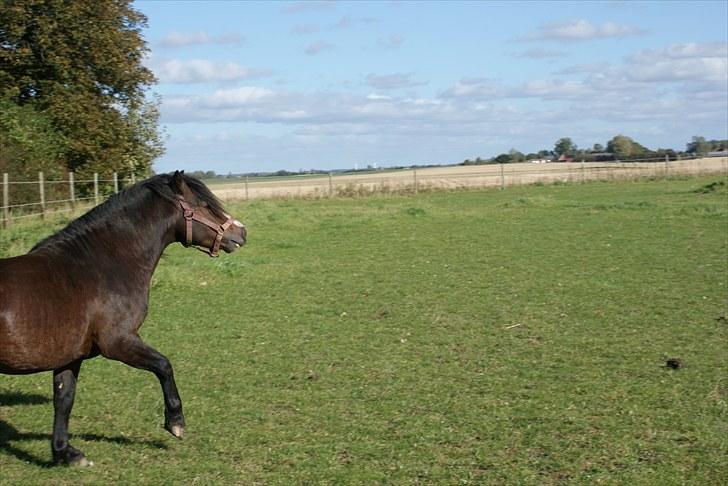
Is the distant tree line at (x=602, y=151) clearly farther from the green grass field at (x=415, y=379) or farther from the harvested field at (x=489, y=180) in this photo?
the green grass field at (x=415, y=379)

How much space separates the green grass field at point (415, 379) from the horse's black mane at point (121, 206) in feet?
5.24

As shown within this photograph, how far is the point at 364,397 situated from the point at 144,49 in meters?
26.8

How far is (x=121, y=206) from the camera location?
18.6 feet

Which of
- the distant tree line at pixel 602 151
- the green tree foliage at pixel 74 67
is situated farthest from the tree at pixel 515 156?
the green tree foliage at pixel 74 67

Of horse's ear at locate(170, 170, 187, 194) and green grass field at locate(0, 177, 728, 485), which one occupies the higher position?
horse's ear at locate(170, 170, 187, 194)

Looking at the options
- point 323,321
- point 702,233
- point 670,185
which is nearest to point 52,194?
point 323,321

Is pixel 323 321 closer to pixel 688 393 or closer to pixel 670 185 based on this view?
pixel 688 393

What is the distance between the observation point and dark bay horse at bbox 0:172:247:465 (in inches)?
197

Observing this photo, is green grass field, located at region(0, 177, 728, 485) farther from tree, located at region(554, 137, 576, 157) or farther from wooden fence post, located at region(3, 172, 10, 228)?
tree, located at region(554, 137, 576, 157)

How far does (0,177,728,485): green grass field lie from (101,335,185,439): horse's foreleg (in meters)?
0.33

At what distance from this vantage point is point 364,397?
23.5ft

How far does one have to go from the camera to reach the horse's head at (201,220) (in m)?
5.75

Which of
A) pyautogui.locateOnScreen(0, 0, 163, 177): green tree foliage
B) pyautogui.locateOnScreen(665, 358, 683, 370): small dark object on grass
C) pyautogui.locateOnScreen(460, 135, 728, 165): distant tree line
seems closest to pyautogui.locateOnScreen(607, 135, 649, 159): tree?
pyautogui.locateOnScreen(460, 135, 728, 165): distant tree line

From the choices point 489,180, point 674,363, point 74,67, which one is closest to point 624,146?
point 489,180
